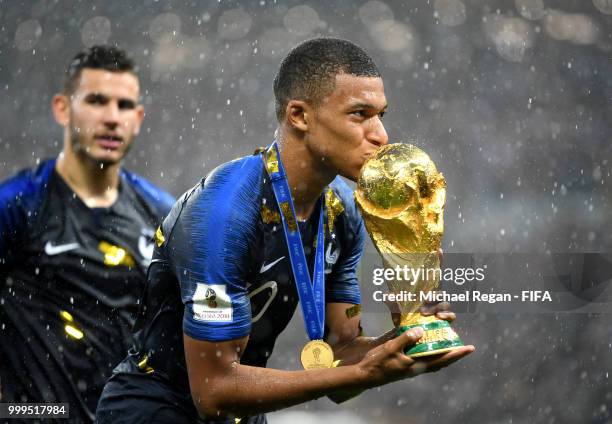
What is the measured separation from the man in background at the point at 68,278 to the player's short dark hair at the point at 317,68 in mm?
1763

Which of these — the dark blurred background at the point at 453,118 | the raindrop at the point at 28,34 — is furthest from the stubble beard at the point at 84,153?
the raindrop at the point at 28,34

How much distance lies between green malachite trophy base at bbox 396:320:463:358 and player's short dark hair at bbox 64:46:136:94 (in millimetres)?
2857

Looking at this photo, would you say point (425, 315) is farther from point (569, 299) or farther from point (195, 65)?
point (195, 65)

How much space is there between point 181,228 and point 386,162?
1.87ft

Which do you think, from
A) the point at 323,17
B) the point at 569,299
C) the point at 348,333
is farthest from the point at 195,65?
the point at 348,333

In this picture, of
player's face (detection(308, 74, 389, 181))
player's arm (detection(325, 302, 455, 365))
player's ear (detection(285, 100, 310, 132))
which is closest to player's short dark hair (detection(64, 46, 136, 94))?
player's arm (detection(325, 302, 455, 365))

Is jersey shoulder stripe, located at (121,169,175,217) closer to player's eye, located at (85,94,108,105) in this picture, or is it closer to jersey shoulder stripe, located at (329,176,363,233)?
player's eye, located at (85,94,108,105)

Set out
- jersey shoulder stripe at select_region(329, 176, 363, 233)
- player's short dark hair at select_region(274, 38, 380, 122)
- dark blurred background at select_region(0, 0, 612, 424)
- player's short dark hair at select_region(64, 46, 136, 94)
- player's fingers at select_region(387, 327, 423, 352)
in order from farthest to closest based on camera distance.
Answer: dark blurred background at select_region(0, 0, 612, 424)
player's short dark hair at select_region(64, 46, 136, 94)
jersey shoulder stripe at select_region(329, 176, 363, 233)
player's short dark hair at select_region(274, 38, 380, 122)
player's fingers at select_region(387, 327, 423, 352)

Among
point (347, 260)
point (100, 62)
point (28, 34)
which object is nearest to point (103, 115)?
point (100, 62)

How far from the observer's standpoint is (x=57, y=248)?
4102 mm

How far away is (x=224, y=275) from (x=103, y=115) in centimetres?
224

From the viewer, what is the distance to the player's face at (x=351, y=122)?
2455mm

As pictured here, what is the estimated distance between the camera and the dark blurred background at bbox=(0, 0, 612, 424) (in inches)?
254

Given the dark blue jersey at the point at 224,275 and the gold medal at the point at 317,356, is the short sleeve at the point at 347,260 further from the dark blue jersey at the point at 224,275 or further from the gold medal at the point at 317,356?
the gold medal at the point at 317,356
